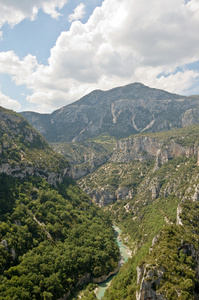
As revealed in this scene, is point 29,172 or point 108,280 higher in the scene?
point 29,172

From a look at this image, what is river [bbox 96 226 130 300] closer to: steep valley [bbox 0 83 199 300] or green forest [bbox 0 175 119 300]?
steep valley [bbox 0 83 199 300]

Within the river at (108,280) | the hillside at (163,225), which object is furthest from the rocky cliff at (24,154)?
the hillside at (163,225)

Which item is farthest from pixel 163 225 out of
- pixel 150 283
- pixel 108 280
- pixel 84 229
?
pixel 150 283

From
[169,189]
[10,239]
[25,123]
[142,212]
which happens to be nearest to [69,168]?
[25,123]

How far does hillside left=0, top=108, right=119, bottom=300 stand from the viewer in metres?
73.2

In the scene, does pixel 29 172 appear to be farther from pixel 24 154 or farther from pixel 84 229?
pixel 84 229

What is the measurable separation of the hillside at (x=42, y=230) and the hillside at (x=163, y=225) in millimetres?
16551

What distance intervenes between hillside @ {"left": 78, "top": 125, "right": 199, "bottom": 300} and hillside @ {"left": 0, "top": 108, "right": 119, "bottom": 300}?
652 inches

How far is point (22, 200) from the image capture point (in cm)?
10694

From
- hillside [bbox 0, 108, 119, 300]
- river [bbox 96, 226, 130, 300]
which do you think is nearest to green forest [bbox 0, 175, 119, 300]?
hillside [bbox 0, 108, 119, 300]

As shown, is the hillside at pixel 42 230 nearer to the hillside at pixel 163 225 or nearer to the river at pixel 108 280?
the river at pixel 108 280

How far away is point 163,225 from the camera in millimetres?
97562

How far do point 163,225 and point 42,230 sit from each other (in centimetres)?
5940

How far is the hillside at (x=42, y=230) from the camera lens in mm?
73188
